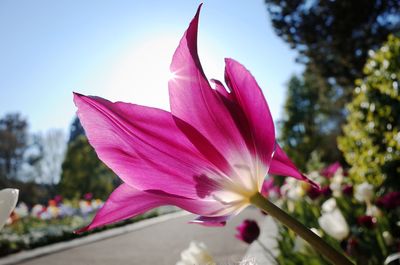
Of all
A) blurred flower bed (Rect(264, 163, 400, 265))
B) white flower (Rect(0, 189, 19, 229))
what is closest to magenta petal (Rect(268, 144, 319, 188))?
white flower (Rect(0, 189, 19, 229))

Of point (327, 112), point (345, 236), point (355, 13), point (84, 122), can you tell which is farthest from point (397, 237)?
point (327, 112)

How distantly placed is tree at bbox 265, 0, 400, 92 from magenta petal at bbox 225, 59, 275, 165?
49.5ft

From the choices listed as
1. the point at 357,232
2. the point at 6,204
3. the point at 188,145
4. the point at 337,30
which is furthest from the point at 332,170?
the point at 337,30

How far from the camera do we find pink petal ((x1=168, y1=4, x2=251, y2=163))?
0.43 m

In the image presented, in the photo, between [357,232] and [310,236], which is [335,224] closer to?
[357,232]

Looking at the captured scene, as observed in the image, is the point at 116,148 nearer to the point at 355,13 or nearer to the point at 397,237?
the point at 397,237

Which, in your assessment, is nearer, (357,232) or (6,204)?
(6,204)

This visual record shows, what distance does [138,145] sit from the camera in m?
0.45

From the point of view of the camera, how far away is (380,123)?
3.17m

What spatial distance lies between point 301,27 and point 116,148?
16214 millimetres

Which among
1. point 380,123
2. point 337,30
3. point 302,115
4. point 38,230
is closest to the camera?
point 380,123

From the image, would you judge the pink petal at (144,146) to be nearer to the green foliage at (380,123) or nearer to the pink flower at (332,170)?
the green foliage at (380,123)

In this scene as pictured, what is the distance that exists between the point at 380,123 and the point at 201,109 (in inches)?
124

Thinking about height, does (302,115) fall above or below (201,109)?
below
